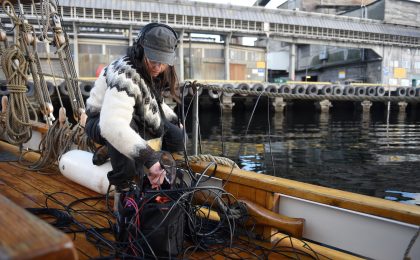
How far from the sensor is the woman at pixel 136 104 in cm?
170

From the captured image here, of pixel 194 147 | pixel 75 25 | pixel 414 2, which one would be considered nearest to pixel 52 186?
pixel 194 147

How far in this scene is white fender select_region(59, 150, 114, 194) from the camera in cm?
267

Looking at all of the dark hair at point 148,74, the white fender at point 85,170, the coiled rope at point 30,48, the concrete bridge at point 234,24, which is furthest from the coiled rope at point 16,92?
the concrete bridge at point 234,24

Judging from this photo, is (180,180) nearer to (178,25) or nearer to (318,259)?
(318,259)

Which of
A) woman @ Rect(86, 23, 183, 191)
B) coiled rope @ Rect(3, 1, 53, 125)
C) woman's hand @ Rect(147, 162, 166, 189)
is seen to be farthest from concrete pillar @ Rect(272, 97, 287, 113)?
woman's hand @ Rect(147, 162, 166, 189)

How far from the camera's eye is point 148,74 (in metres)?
1.94

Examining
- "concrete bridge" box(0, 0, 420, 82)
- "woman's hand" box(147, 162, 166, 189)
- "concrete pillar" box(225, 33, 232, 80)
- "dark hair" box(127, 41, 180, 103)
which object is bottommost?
"woman's hand" box(147, 162, 166, 189)

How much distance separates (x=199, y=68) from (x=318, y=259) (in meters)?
26.3

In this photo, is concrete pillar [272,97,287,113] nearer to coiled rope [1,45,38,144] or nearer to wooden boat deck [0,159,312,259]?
coiled rope [1,45,38,144]

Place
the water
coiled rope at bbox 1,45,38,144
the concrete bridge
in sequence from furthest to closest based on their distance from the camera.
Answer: the concrete bridge, the water, coiled rope at bbox 1,45,38,144

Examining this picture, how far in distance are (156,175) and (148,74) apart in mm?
597

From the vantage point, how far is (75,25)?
78.0ft

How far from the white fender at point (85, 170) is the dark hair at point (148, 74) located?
0.93m

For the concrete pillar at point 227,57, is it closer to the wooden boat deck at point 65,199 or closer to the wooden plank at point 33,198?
the wooden boat deck at point 65,199
